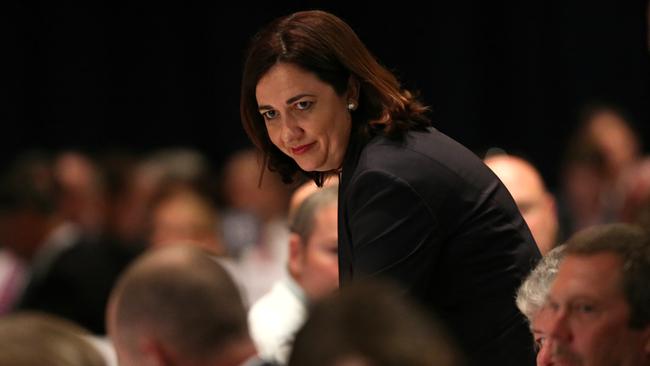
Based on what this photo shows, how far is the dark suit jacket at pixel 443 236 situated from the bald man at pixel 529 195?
1591 mm

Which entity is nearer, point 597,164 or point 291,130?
point 291,130

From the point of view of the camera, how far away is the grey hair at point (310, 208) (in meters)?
4.46

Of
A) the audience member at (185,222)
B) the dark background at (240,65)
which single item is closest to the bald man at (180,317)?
the audience member at (185,222)

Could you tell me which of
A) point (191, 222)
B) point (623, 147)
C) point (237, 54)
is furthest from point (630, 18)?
point (191, 222)

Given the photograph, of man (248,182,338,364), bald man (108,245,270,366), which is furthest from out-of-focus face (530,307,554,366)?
man (248,182,338,364)

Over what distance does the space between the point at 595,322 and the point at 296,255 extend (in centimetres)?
195

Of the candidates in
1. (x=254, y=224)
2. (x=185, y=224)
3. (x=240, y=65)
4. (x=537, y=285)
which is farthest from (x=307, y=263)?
(x=240, y=65)

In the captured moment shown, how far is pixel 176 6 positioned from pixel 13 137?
164cm

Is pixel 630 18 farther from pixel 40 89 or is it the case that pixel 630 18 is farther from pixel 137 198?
pixel 40 89

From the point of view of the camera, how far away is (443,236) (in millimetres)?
3004

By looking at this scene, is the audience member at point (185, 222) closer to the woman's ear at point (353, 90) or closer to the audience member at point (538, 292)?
the woman's ear at point (353, 90)

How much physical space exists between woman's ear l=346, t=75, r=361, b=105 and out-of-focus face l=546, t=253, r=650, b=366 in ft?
2.19

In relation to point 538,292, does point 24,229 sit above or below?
below

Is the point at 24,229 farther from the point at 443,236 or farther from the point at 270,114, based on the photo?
the point at 443,236
